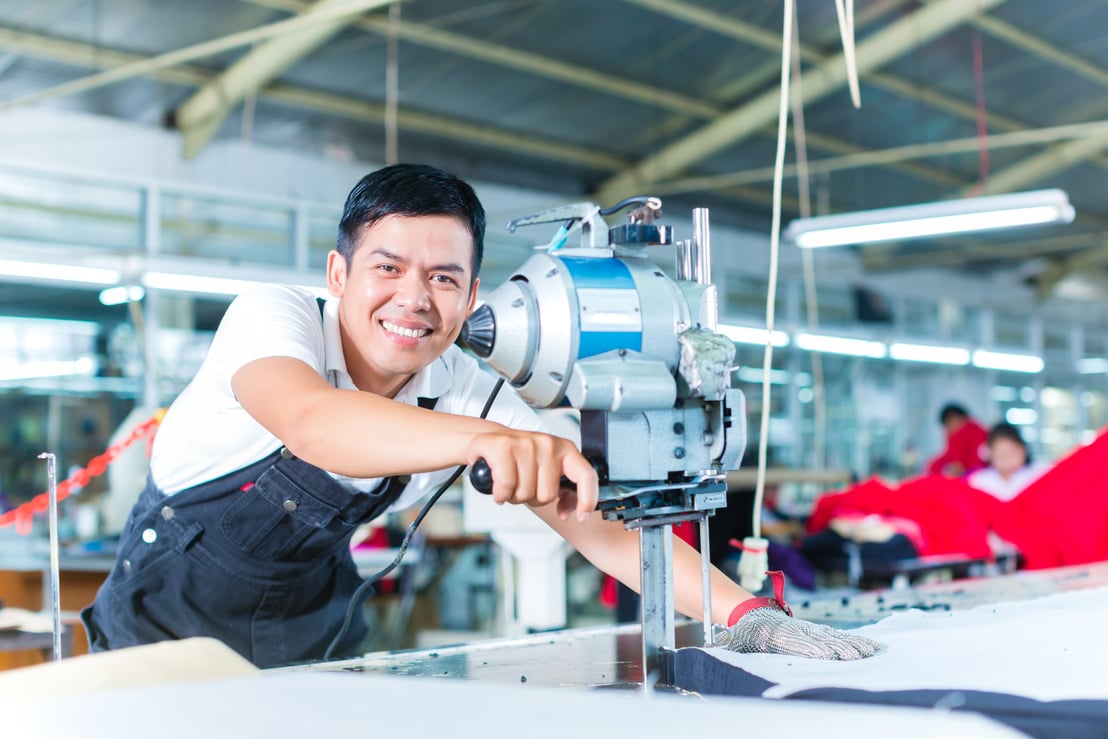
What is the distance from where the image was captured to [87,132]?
7.53m

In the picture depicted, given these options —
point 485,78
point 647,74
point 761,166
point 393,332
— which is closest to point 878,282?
point 761,166

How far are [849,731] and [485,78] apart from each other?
322 inches

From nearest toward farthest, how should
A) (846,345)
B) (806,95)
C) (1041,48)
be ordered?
(1041,48)
(806,95)
(846,345)

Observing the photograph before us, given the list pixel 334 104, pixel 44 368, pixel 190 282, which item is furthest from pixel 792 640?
pixel 334 104

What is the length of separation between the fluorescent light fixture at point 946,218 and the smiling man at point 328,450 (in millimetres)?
3380

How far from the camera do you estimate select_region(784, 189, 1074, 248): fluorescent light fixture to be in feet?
14.0

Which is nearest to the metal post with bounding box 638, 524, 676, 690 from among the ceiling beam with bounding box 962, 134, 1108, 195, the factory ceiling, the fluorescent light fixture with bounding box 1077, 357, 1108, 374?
the factory ceiling

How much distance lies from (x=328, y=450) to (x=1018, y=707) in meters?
0.59

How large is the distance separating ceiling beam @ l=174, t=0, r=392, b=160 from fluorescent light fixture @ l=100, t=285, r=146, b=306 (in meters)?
1.38

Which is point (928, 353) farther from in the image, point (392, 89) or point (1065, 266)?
point (392, 89)

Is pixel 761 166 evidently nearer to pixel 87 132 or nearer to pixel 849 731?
pixel 87 132

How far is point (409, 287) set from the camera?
1.19 m

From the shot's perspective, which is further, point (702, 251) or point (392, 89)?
point (392, 89)

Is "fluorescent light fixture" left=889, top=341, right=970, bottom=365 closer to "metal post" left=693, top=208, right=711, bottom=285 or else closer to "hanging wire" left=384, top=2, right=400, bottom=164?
"hanging wire" left=384, top=2, right=400, bottom=164
